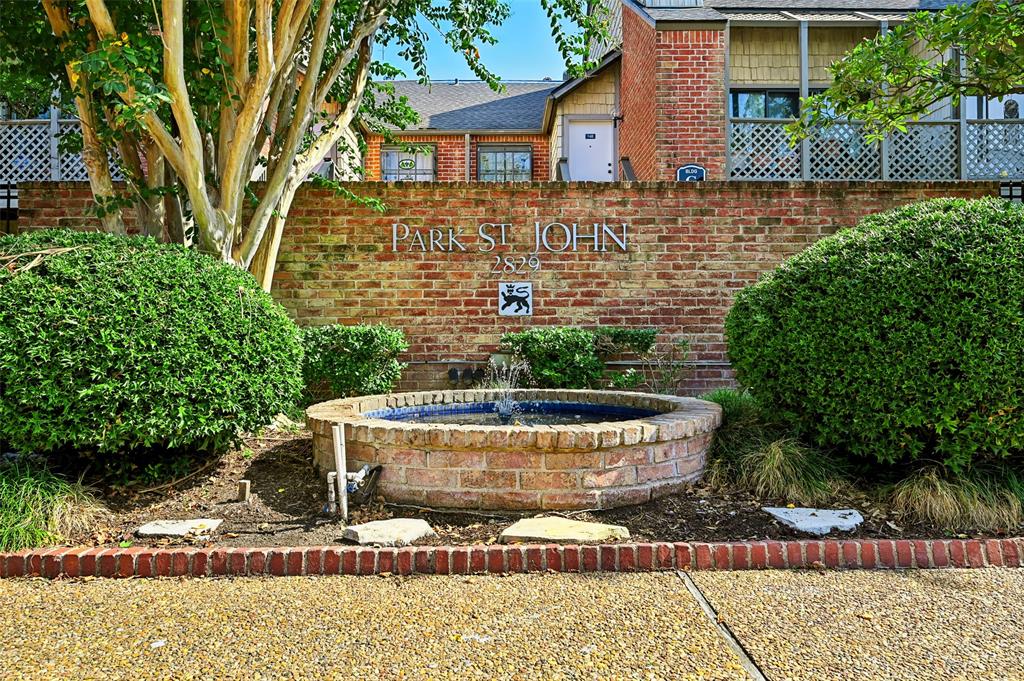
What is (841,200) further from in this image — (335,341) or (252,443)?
(252,443)

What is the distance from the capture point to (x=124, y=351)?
3984 mm

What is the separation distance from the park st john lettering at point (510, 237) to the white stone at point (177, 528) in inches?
184

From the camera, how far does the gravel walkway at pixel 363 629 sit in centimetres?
239

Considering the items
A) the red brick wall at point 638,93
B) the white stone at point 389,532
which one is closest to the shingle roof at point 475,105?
the red brick wall at point 638,93

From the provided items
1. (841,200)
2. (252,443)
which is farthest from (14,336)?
(841,200)

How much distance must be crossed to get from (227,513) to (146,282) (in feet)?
5.02

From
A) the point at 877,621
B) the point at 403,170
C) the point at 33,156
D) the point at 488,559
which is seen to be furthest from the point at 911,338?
the point at 403,170

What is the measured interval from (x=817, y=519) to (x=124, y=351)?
4075 millimetres

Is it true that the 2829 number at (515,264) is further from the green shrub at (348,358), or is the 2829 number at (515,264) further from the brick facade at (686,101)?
the brick facade at (686,101)

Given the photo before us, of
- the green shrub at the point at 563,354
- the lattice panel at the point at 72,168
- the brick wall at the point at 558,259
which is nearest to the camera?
the green shrub at the point at 563,354

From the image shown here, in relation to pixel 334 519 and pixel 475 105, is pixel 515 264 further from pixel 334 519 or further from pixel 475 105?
pixel 475 105

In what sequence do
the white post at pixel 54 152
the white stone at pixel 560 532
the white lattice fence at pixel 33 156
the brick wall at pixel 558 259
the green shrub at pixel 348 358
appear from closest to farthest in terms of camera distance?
the white stone at pixel 560 532
the green shrub at pixel 348 358
the brick wall at pixel 558 259
the white lattice fence at pixel 33 156
the white post at pixel 54 152

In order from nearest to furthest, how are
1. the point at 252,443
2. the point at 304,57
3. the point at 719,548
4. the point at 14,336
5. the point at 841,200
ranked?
1. the point at 719,548
2. the point at 14,336
3. the point at 252,443
4. the point at 304,57
5. the point at 841,200

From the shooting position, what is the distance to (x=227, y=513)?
4137 millimetres
